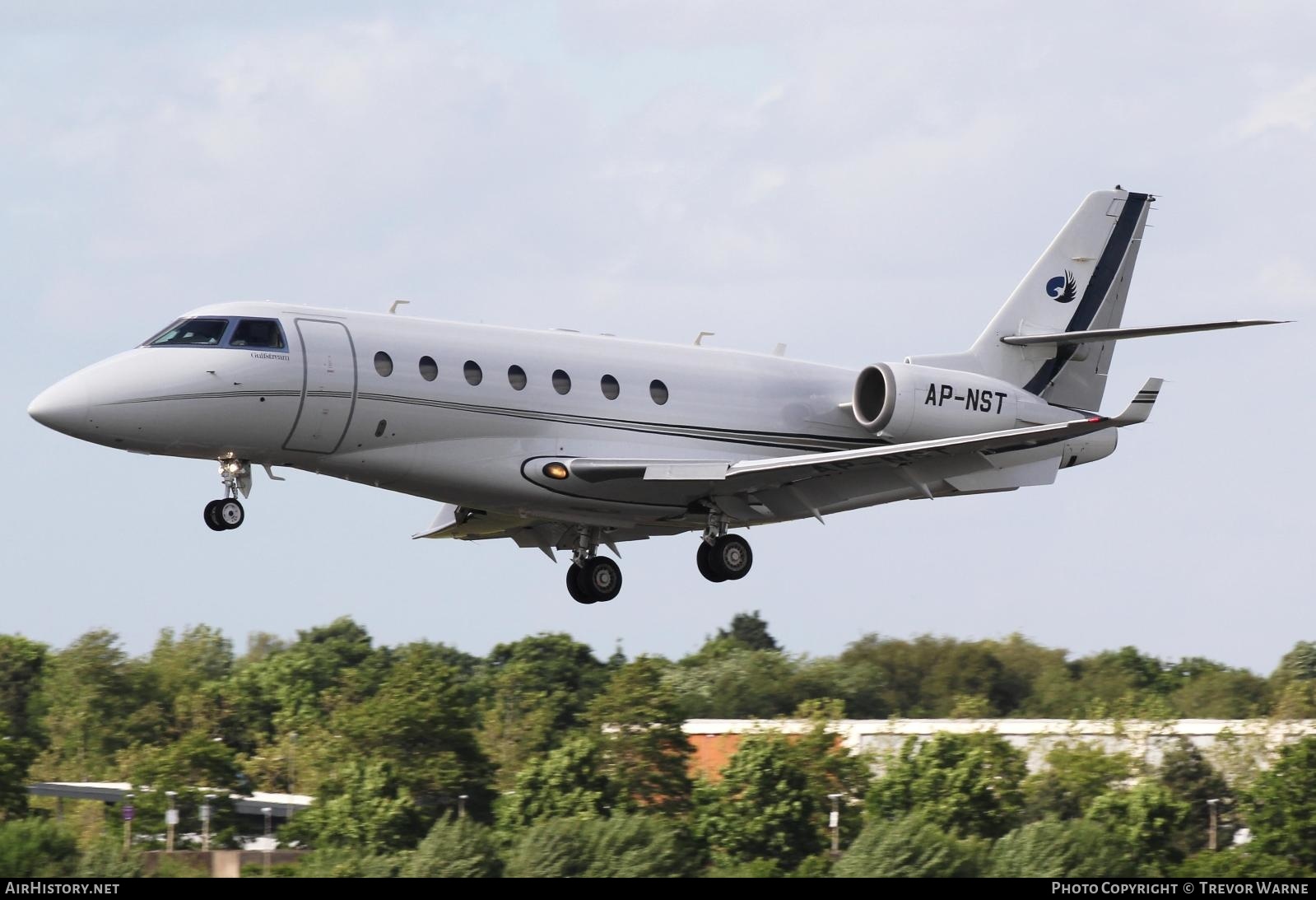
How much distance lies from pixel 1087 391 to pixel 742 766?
1169 inches

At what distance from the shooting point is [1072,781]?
58.6 metres

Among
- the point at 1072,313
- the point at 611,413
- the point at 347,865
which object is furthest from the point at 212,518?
the point at 347,865

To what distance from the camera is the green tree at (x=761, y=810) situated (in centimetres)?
5656

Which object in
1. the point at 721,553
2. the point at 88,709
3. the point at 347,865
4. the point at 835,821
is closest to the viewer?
the point at 721,553

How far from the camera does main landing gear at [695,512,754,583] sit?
27.6 m

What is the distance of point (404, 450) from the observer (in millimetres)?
24578

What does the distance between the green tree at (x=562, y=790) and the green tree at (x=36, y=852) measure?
14779 mm

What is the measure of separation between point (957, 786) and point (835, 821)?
401 cm

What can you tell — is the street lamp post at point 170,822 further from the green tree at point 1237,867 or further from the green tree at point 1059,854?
the green tree at point 1237,867

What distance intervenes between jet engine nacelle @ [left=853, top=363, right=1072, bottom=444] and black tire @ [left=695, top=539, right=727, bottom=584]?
3.15m

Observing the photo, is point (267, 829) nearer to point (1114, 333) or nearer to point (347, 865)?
point (347, 865)

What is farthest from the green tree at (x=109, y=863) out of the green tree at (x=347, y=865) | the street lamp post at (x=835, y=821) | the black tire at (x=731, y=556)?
the black tire at (x=731, y=556)

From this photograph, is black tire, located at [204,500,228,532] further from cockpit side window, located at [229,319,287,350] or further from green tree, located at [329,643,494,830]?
green tree, located at [329,643,494,830]
